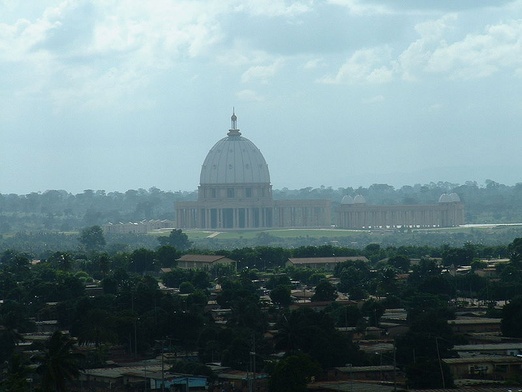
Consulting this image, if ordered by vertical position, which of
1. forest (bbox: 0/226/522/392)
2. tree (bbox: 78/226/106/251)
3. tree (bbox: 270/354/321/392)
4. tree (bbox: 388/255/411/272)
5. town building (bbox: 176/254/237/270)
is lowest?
tree (bbox: 270/354/321/392)

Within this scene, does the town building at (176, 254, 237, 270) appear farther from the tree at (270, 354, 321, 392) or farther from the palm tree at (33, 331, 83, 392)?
the palm tree at (33, 331, 83, 392)

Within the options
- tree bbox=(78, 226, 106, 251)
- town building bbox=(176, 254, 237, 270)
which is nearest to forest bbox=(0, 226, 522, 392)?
town building bbox=(176, 254, 237, 270)

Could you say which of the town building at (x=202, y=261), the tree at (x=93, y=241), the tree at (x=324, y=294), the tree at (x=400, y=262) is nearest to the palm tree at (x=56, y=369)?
the tree at (x=324, y=294)

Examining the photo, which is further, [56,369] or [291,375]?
[291,375]

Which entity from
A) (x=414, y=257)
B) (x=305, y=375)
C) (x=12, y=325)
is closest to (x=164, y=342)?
(x=12, y=325)

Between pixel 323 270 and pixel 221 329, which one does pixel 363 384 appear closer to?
pixel 221 329

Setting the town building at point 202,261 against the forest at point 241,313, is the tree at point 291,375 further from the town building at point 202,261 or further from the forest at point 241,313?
the town building at point 202,261

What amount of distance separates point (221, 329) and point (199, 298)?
1446cm

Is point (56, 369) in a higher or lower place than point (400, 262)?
lower

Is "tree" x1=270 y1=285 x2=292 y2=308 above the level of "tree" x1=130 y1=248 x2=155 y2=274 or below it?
below

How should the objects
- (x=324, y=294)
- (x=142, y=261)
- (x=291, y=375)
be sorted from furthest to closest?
1. (x=142, y=261)
2. (x=324, y=294)
3. (x=291, y=375)

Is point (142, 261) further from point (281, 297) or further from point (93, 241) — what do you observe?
point (93, 241)

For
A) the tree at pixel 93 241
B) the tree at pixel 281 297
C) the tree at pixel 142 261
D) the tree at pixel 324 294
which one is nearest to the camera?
the tree at pixel 281 297

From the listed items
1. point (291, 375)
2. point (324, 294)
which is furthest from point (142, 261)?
point (291, 375)
